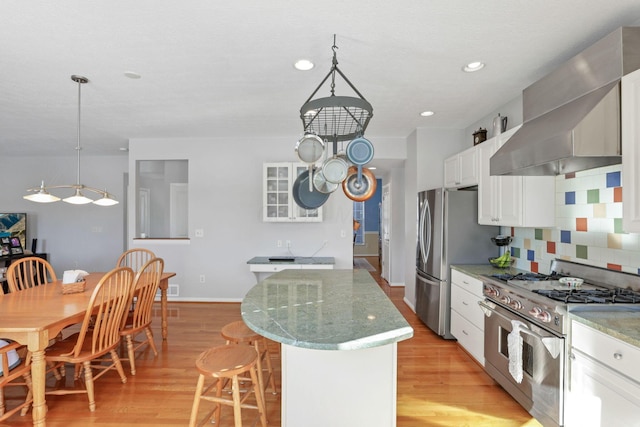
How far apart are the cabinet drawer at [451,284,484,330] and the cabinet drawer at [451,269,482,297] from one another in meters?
0.04

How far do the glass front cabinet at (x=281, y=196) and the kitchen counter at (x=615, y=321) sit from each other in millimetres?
3359

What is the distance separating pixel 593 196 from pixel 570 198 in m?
0.22

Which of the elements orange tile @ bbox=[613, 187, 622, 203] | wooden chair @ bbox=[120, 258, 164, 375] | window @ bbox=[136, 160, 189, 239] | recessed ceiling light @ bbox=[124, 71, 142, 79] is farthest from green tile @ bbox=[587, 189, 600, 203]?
window @ bbox=[136, 160, 189, 239]

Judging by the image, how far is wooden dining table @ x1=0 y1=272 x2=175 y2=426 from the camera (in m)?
1.95

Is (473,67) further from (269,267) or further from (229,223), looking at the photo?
(229,223)

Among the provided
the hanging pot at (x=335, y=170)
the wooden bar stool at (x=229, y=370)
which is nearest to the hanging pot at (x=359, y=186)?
the hanging pot at (x=335, y=170)

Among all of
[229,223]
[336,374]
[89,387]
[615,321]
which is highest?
[229,223]

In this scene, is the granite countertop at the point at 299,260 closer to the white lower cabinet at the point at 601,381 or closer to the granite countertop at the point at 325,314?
the granite countertop at the point at 325,314

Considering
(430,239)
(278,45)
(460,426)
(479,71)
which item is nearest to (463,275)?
(430,239)

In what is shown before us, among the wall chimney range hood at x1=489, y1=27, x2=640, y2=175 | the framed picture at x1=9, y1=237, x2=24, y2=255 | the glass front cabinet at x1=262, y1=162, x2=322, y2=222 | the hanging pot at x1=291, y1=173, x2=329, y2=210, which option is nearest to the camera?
the wall chimney range hood at x1=489, y1=27, x2=640, y2=175

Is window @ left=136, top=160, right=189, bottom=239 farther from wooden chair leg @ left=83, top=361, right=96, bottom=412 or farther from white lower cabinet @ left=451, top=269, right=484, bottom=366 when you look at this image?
white lower cabinet @ left=451, top=269, right=484, bottom=366

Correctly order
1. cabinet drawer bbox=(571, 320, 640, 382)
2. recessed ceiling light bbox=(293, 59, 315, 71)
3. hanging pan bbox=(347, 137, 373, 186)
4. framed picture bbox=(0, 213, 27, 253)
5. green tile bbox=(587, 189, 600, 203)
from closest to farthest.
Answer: cabinet drawer bbox=(571, 320, 640, 382) → hanging pan bbox=(347, 137, 373, 186) → green tile bbox=(587, 189, 600, 203) → recessed ceiling light bbox=(293, 59, 315, 71) → framed picture bbox=(0, 213, 27, 253)

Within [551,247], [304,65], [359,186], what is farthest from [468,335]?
[304,65]

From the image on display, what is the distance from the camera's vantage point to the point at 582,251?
2561mm
